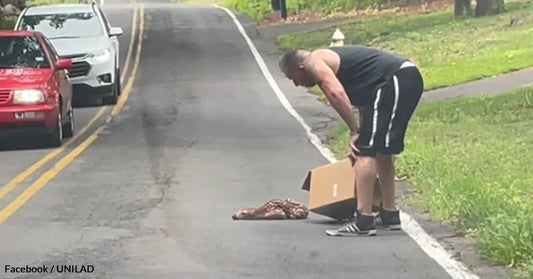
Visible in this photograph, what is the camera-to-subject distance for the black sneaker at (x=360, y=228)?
30.6 feet

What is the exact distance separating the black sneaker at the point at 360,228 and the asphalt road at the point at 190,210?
3.4 inches

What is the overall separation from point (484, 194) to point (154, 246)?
9.81 feet

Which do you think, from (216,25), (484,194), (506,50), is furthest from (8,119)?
(216,25)

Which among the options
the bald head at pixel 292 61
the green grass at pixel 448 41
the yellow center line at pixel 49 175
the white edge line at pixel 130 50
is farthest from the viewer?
the white edge line at pixel 130 50

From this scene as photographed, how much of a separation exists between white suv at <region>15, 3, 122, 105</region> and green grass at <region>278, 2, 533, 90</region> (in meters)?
6.12

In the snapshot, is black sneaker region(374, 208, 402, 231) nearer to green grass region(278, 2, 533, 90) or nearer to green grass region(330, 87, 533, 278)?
green grass region(330, 87, 533, 278)

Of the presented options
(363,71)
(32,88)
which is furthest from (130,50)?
(363,71)

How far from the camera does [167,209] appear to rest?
10.9 metres

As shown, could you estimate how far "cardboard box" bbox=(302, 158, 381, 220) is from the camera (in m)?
9.70

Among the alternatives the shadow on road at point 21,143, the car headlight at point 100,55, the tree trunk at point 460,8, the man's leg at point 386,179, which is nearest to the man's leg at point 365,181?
the man's leg at point 386,179

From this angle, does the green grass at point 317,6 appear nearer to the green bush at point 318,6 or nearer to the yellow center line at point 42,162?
the green bush at point 318,6

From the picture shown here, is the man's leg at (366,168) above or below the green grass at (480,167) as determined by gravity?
above

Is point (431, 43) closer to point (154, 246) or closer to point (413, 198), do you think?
point (413, 198)

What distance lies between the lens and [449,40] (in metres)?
30.6
